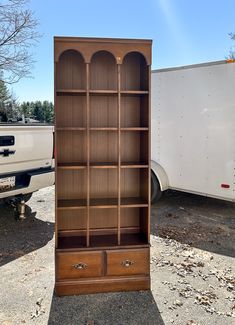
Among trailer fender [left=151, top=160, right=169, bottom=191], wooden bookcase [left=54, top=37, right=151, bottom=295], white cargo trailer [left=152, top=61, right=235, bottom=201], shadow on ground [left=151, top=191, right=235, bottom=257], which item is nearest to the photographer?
wooden bookcase [left=54, top=37, right=151, bottom=295]

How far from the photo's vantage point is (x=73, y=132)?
2982mm

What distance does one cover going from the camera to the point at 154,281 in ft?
9.72

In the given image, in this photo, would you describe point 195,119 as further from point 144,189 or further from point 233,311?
point 233,311

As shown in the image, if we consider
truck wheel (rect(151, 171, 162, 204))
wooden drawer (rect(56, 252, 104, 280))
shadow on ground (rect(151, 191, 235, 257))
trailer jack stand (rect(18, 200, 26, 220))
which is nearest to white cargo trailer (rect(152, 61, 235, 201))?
truck wheel (rect(151, 171, 162, 204))

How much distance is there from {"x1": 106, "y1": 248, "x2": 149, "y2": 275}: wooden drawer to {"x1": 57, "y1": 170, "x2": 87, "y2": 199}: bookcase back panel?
70 centimetres

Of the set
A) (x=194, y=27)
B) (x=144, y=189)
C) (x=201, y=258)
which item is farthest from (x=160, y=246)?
(x=194, y=27)

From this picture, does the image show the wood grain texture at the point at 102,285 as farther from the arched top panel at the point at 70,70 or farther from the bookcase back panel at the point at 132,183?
the arched top panel at the point at 70,70

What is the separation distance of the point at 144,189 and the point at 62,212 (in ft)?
2.94

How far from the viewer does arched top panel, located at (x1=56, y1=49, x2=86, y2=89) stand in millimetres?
2881

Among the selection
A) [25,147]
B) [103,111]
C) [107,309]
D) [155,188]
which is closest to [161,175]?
[155,188]

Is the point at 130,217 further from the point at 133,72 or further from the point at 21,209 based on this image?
the point at 21,209

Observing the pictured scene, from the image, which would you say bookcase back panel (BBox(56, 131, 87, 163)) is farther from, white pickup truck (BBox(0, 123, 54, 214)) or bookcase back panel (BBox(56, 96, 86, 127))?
white pickup truck (BBox(0, 123, 54, 214))

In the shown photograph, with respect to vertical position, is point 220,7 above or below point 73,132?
above

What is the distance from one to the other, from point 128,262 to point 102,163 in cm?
99
